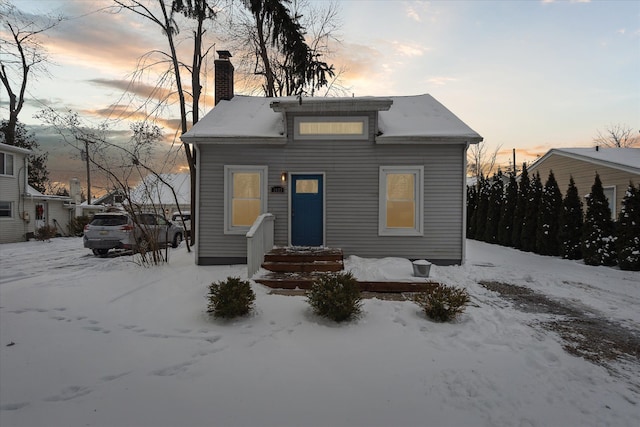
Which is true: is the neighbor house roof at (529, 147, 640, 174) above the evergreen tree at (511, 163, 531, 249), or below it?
above

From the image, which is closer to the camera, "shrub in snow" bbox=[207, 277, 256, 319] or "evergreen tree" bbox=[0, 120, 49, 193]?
"shrub in snow" bbox=[207, 277, 256, 319]

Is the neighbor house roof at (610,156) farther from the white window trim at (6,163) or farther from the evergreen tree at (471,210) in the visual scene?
the white window trim at (6,163)

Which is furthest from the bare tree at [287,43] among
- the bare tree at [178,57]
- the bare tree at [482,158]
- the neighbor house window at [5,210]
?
the bare tree at [482,158]

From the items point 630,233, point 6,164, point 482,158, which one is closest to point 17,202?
point 6,164

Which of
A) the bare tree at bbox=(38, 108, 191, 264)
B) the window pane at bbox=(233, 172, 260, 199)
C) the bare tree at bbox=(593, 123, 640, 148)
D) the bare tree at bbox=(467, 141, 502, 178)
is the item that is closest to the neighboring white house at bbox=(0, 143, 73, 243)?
the bare tree at bbox=(38, 108, 191, 264)

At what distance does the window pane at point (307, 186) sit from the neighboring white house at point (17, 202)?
56.6 feet

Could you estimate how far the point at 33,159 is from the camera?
2655 cm

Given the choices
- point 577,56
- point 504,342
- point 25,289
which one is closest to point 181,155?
point 25,289

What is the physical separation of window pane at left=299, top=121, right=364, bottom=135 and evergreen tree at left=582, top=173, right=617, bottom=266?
25.1 feet

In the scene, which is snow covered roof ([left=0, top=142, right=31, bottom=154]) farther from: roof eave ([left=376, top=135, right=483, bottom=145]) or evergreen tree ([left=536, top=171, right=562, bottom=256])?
evergreen tree ([left=536, top=171, right=562, bottom=256])

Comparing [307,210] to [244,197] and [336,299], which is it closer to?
[244,197]

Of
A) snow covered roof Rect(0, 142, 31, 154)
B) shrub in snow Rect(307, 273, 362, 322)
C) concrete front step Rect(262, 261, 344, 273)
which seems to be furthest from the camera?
snow covered roof Rect(0, 142, 31, 154)

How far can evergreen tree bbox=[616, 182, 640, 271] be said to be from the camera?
8.08 metres

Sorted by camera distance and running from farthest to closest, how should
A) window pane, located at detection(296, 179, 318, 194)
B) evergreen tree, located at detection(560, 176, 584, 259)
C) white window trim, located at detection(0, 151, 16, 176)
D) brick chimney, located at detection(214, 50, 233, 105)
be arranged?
white window trim, located at detection(0, 151, 16, 176) < brick chimney, located at detection(214, 50, 233, 105) < evergreen tree, located at detection(560, 176, 584, 259) < window pane, located at detection(296, 179, 318, 194)
